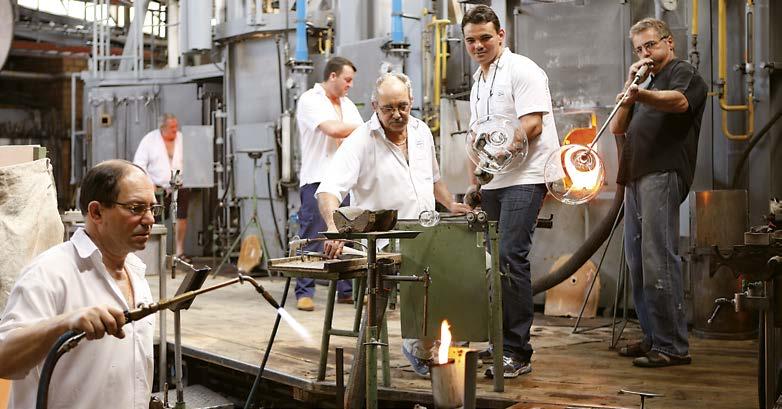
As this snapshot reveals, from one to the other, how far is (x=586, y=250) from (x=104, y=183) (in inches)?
149

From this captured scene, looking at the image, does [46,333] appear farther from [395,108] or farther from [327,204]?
[395,108]

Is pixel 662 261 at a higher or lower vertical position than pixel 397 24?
lower

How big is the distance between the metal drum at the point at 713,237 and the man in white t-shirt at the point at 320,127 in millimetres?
2220

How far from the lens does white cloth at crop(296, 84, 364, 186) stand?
6395 millimetres

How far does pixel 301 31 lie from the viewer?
27.2ft

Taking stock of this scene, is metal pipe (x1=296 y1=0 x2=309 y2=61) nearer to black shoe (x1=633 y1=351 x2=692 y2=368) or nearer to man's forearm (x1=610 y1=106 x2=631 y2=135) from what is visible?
man's forearm (x1=610 y1=106 x2=631 y2=135)

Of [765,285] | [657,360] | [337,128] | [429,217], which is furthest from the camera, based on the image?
[337,128]

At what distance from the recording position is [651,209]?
15.4ft

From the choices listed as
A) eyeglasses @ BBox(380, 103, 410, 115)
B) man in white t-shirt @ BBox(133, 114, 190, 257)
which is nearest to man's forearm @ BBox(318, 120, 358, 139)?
eyeglasses @ BBox(380, 103, 410, 115)

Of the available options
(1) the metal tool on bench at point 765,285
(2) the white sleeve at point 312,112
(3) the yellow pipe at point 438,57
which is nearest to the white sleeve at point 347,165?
(1) the metal tool on bench at point 765,285

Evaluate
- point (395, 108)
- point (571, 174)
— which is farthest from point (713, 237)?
point (395, 108)

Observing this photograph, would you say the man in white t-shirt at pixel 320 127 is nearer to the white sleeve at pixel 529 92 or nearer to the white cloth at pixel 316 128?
the white cloth at pixel 316 128

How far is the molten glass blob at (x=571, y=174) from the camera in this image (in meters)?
4.34

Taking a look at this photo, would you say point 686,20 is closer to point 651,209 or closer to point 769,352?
point 651,209
